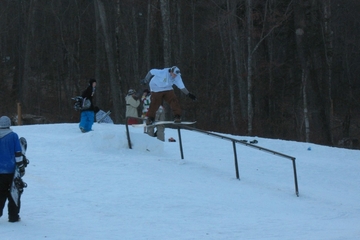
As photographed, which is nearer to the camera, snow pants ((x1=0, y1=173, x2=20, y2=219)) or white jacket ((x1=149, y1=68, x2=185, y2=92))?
snow pants ((x1=0, y1=173, x2=20, y2=219))

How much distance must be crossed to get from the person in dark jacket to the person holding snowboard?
26.9 ft

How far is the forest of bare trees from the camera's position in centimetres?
3309

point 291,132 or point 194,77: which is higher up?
point 194,77

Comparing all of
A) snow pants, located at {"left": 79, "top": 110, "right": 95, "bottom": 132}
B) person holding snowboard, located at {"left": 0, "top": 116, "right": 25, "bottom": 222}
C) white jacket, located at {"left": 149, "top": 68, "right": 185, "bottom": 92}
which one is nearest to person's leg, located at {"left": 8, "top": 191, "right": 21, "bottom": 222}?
person holding snowboard, located at {"left": 0, "top": 116, "right": 25, "bottom": 222}

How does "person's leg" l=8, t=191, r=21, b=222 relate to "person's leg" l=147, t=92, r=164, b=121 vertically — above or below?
below

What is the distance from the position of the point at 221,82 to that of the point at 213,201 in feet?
99.2

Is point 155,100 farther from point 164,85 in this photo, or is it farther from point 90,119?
point 90,119

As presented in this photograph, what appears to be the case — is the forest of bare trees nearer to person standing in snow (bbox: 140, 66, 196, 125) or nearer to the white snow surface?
the white snow surface

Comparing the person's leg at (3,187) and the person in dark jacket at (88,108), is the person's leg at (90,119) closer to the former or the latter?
the person in dark jacket at (88,108)

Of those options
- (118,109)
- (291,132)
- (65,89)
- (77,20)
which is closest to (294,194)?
(118,109)

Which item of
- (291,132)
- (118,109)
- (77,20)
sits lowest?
(291,132)

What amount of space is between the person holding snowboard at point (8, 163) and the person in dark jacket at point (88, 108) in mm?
8197

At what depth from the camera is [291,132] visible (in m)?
37.1

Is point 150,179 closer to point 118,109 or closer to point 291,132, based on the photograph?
point 118,109
